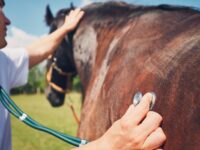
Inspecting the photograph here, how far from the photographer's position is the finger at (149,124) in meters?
1.18

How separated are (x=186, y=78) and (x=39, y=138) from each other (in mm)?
9169

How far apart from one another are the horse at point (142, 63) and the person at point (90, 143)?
0.11 meters

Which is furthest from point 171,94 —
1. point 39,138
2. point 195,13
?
point 39,138

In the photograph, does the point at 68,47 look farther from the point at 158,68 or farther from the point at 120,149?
the point at 120,149

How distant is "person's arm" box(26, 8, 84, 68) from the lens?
296cm

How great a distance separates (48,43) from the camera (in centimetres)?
317

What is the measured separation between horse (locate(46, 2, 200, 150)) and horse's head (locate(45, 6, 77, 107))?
0.33 meters

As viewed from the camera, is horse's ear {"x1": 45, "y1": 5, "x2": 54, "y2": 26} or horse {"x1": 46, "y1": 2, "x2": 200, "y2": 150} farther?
horse's ear {"x1": 45, "y1": 5, "x2": 54, "y2": 26}

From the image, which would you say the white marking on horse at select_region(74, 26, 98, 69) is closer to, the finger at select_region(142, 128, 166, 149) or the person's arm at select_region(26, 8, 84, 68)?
the person's arm at select_region(26, 8, 84, 68)

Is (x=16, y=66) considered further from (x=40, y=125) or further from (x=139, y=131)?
(x=139, y=131)

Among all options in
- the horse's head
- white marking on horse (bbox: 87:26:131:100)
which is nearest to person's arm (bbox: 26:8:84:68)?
the horse's head

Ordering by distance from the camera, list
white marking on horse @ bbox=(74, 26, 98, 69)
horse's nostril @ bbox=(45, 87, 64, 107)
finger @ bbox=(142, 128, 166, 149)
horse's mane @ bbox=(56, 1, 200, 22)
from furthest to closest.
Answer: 1. horse's nostril @ bbox=(45, 87, 64, 107)
2. white marking on horse @ bbox=(74, 26, 98, 69)
3. horse's mane @ bbox=(56, 1, 200, 22)
4. finger @ bbox=(142, 128, 166, 149)

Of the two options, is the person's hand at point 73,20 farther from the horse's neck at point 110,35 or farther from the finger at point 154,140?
the finger at point 154,140

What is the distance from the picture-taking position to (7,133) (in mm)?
2154
